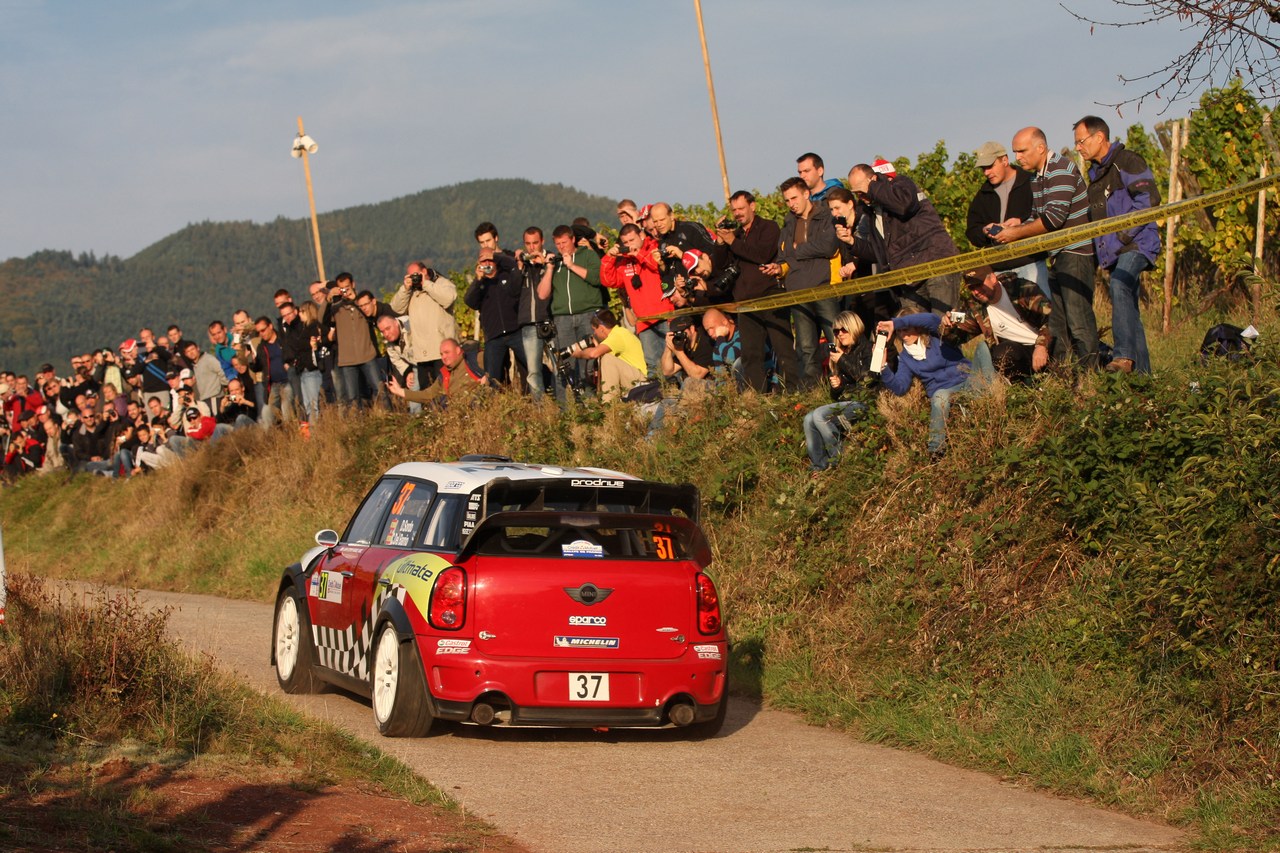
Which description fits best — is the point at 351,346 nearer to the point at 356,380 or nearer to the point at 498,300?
the point at 356,380

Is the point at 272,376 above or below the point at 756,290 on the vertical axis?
above

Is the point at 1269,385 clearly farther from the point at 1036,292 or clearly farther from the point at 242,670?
the point at 242,670

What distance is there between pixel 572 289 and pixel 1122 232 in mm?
8437

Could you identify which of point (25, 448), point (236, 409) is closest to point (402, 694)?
point (236, 409)

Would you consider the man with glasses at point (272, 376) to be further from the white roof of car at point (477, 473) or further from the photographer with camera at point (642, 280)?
the white roof of car at point (477, 473)

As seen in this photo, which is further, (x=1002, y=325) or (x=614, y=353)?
(x=614, y=353)

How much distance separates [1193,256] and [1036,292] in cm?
862

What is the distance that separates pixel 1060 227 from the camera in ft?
44.5

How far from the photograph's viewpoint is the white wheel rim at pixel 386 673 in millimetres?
10617

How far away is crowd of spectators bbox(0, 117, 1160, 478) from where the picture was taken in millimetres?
13281

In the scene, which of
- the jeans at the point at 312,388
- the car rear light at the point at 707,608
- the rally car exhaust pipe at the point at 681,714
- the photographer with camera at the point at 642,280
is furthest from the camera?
the jeans at the point at 312,388

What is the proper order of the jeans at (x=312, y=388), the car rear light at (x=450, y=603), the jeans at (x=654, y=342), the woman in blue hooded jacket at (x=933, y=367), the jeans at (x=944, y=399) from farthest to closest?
the jeans at (x=312, y=388) → the jeans at (x=654, y=342) → the woman in blue hooded jacket at (x=933, y=367) → the jeans at (x=944, y=399) → the car rear light at (x=450, y=603)

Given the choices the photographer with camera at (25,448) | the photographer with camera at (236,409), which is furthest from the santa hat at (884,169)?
the photographer with camera at (25,448)

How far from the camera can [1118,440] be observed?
10891 millimetres
